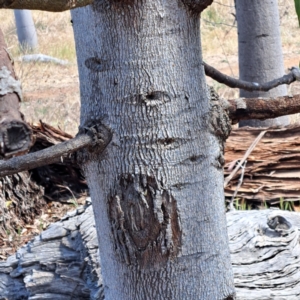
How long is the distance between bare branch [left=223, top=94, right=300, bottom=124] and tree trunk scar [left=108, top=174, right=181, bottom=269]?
303mm

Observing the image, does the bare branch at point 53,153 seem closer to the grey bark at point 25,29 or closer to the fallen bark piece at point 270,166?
the fallen bark piece at point 270,166

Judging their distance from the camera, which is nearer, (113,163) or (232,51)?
(113,163)

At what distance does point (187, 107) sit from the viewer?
1063 millimetres

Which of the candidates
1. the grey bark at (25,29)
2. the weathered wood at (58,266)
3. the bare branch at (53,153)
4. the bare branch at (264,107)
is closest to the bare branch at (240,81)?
the bare branch at (264,107)

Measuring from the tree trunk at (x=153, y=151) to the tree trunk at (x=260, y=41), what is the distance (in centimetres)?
264

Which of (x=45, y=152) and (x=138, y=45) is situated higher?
(x=138, y=45)

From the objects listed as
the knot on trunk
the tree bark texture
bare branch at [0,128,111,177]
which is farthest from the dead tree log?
the knot on trunk

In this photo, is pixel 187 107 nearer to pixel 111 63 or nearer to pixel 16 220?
pixel 111 63

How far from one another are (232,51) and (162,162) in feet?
32.1

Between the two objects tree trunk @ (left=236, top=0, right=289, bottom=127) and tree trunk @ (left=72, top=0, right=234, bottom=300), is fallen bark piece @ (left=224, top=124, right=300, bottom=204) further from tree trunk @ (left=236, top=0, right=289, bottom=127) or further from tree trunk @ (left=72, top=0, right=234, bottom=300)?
tree trunk @ (left=72, top=0, right=234, bottom=300)

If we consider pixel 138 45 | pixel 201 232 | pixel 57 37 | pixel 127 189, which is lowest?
pixel 201 232

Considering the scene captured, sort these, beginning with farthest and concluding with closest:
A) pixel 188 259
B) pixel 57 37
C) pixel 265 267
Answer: pixel 57 37, pixel 265 267, pixel 188 259

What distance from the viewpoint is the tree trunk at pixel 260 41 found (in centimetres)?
360

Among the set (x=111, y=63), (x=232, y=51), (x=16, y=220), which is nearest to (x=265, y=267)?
(x=111, y=63)
